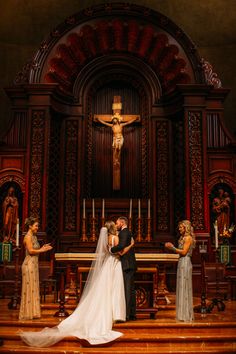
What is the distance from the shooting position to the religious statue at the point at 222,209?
12.0m

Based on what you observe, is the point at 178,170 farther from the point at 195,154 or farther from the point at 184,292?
the point at 184,292

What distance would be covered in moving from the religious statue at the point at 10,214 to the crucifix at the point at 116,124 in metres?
2.66

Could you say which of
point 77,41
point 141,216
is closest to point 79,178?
point 141,216

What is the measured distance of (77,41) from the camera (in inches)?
512

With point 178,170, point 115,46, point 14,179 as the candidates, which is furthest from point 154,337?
point 115,46

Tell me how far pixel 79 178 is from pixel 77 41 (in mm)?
3611

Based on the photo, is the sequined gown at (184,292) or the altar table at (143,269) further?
the altar table at (143,269)

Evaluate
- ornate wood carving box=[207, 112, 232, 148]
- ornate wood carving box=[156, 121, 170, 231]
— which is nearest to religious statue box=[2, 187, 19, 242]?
ornate wood carving box=[156, 121, 170, 231]

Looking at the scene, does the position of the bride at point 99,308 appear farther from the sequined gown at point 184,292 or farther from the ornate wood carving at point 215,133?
the ornate wood carving at point 215,133

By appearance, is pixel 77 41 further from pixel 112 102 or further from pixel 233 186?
pixel 233 186

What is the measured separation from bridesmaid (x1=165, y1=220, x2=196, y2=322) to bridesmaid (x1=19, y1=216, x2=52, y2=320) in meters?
2.15

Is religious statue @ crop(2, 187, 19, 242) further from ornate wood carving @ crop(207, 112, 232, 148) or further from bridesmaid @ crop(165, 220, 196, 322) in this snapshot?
bridesmaid @ crop(165, 220, 196, 322)

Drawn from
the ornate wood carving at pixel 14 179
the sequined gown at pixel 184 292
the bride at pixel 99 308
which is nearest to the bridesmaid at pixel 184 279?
the sequined gown at pixel 184 292

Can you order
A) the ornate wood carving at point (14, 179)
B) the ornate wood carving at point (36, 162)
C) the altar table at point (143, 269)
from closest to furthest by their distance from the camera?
the altar table at point (143, 269), the ornate wood carving at point (36, 162), the ornate wood carving at point (14, 179)
